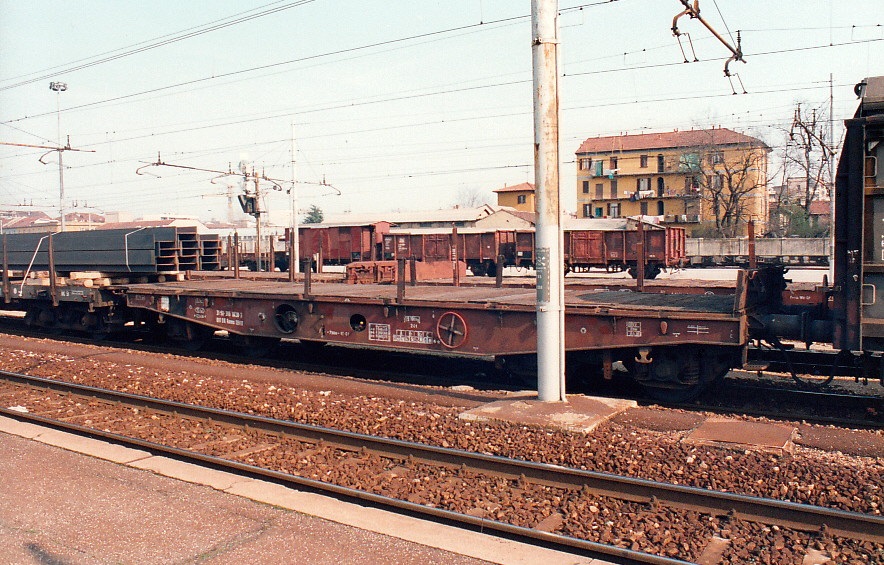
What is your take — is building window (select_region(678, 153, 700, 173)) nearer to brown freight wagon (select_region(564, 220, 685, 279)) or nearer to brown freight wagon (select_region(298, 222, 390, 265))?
brown freight wagon (select_region(564, 220, 685, 279))

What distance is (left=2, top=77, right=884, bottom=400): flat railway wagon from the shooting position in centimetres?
754

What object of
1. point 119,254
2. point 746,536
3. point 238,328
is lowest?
point 746,536

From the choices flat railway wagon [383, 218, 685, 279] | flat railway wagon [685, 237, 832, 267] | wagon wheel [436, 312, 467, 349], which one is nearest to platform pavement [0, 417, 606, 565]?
wagon wheel [436, 312, 467, 349]

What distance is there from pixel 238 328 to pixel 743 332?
856 centimetres

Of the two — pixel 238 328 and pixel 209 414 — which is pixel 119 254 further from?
pixel 209 414

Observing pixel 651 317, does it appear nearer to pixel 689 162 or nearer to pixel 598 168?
pixel 689 162

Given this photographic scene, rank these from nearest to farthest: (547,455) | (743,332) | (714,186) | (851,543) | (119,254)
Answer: (851,543) < (547,455) < (743,332) < (119,254) < (714,186)

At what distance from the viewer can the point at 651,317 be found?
8.84 metres

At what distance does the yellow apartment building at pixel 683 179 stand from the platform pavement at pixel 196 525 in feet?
181

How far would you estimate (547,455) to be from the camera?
7.05m

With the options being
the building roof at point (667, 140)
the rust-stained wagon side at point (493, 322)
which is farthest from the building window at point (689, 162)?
the rust-stained wagon side at point (493, 322)

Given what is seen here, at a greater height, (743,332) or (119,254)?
(119,254)

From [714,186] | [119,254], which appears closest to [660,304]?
[119,254]

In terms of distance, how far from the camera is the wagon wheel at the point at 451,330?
10383 mm
